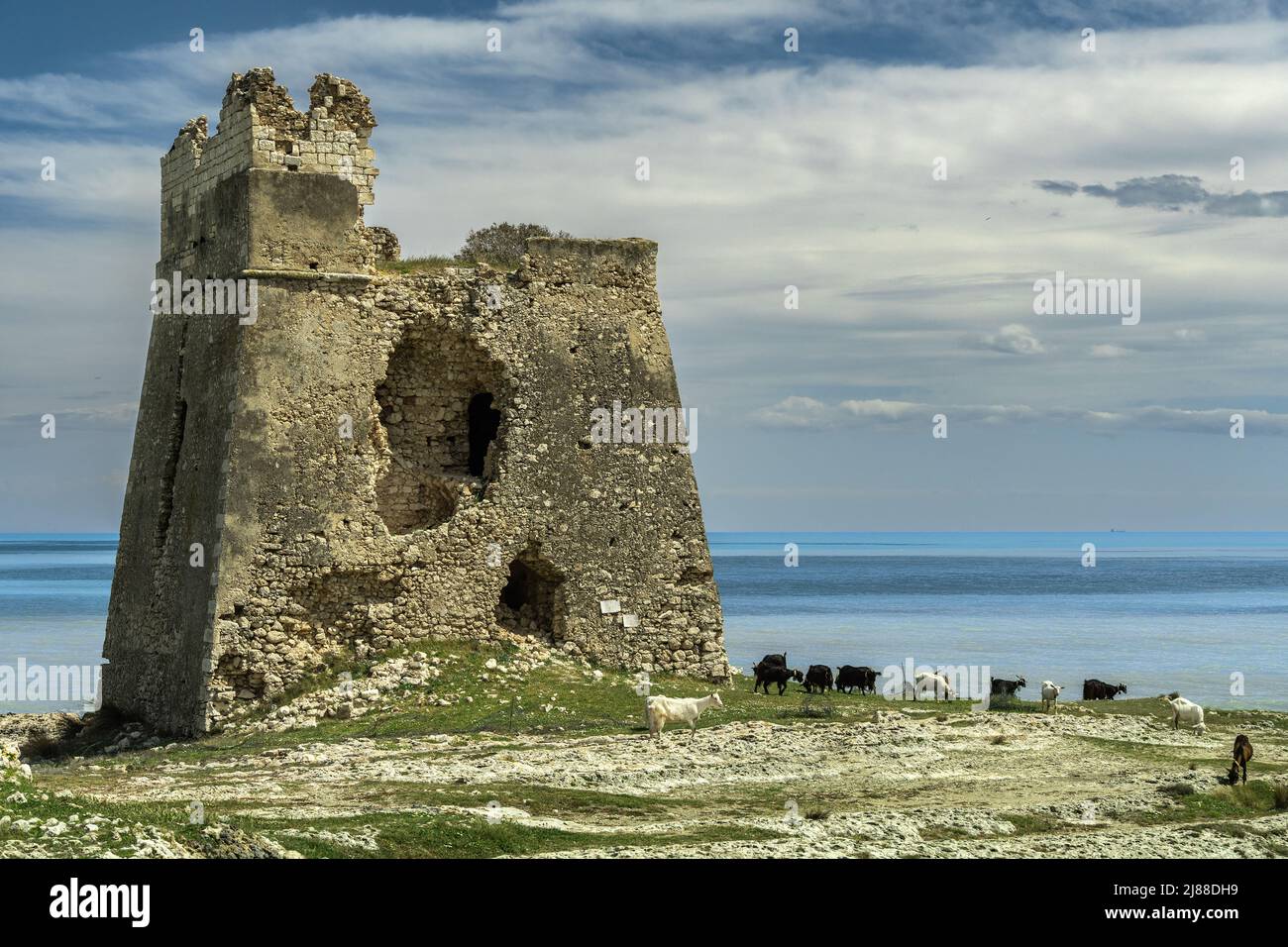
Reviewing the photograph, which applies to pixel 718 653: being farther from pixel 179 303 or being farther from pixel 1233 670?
pixel 1233 670

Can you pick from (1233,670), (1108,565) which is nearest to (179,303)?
(1233,670)

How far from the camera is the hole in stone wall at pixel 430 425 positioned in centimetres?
2569

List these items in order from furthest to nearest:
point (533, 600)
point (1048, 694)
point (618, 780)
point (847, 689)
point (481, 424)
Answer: point (847, 689) → point (481, 424) → point (533, 600) → point (1048, 694) → point (618, 780)

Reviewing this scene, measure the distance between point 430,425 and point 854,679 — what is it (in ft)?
25.5

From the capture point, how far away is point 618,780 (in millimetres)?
18359

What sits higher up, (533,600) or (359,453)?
(359,453)

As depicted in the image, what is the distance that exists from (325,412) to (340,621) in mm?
2971

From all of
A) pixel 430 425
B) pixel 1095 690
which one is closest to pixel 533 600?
pixel 430 425

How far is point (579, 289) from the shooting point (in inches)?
1057

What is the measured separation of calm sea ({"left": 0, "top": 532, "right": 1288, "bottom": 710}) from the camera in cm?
4509

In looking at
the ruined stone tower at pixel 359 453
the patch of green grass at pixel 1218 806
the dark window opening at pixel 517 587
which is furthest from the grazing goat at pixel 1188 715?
the dark window opening at pixel 517 587

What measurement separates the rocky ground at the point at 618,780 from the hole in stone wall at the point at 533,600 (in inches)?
26.8

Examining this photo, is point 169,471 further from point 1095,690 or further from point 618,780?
point 1095,690

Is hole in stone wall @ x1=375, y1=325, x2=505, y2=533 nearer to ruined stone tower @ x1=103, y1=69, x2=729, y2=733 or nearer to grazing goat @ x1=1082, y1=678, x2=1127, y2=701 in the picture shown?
ruined stone tower @ x1=103, y1=69, x2=729, y2=733
